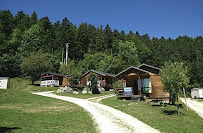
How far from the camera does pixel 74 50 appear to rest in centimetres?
6344

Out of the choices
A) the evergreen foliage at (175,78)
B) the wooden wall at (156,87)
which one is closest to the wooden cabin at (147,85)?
the wooden wall at (156,87)

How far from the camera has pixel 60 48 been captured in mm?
63000

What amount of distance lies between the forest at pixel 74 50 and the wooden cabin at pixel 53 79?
76.5 inches

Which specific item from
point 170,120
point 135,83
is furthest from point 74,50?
point 170,120

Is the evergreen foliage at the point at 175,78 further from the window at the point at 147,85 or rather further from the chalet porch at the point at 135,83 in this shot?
the window at the point at 147,85

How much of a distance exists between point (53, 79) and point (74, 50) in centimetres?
2525

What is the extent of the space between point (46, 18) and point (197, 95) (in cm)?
6605

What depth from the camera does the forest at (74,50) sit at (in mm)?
45094

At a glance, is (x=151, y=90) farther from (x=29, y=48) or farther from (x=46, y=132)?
(x=29, y=48)

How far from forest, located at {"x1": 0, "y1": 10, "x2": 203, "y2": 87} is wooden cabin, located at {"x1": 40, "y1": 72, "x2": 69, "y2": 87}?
6.37 feet

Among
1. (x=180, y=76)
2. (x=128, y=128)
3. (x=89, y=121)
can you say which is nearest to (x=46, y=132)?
(x=89, y=121)

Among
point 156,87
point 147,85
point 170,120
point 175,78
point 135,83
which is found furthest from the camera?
point 135,83

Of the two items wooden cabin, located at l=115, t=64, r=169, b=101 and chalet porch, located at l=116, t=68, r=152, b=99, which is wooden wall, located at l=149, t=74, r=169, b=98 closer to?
wooden cabin, located at l=115, t=64, r=169, b=101

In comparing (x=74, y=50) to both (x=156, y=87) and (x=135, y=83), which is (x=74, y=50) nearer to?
(x=135, y=83)
